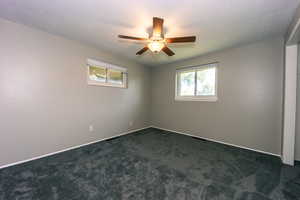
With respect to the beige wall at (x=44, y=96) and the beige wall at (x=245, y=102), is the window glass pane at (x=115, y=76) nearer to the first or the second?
the beige wall at (x=44, y=96)

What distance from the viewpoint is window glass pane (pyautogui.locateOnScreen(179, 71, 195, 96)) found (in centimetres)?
363

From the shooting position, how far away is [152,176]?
5.66 ft

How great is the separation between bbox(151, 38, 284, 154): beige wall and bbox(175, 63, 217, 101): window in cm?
15

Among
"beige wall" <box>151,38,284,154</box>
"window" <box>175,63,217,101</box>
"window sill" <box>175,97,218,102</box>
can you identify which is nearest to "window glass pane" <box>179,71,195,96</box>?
"window" <box>175,63,217,101</box>

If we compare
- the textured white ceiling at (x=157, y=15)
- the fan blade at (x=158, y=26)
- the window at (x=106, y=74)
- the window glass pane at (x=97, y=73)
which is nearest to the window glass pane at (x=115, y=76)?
the window at (x=106, y=74)

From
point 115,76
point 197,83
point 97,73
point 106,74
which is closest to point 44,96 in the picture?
point 97,73

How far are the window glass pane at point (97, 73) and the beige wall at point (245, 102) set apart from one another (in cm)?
240

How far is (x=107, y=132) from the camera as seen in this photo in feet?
10.7

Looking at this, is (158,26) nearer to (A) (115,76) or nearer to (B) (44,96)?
(A) (115,76)

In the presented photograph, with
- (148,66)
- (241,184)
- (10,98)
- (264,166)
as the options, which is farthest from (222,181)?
(148,66)

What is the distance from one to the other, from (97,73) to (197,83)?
2.77m

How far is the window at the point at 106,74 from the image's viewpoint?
9.70 feet

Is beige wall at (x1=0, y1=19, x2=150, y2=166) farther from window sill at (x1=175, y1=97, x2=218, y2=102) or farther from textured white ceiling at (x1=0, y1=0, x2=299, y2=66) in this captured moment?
window sill at (x1=175, y1=97, x2=218, y2=102)

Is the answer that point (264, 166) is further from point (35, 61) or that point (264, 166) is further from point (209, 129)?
point (35, 61)
